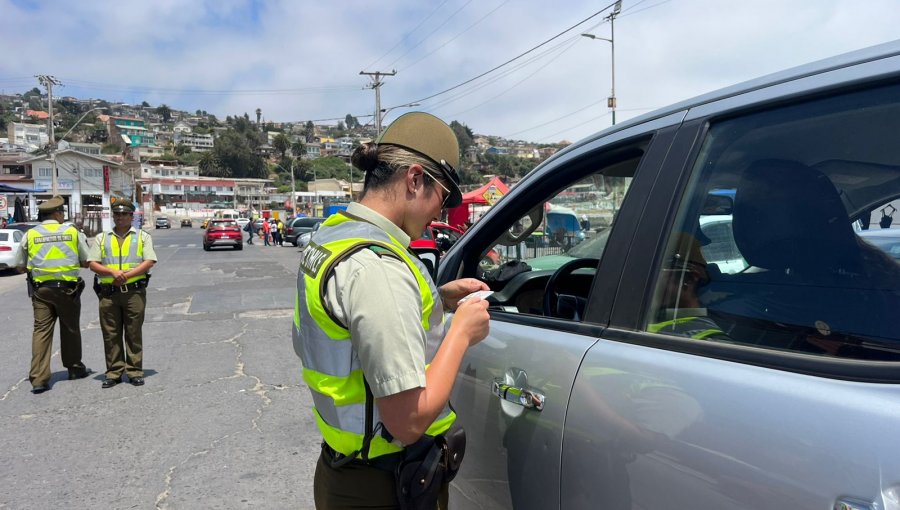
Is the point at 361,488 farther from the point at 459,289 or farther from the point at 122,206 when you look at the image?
the point at 122,206

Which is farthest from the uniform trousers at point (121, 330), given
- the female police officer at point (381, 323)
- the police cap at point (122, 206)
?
the female police officer at point (381, 323)

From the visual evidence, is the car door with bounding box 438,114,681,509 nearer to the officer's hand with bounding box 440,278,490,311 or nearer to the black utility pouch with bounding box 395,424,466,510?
the officer's hand with bounding box 440,278,490,311

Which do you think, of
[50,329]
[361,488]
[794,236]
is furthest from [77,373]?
[794,236]

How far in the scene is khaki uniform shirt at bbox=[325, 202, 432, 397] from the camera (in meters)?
1.33

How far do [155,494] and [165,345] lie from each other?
4.45m

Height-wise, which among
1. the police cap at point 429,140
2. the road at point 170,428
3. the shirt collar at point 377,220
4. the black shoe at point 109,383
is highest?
the police cap at point 429,140

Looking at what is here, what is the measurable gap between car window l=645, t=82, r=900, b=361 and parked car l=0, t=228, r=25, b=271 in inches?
773

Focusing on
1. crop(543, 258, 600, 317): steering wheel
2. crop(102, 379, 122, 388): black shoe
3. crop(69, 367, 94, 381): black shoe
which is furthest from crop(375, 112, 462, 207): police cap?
crop(69, 367, 94, 381): black shoe

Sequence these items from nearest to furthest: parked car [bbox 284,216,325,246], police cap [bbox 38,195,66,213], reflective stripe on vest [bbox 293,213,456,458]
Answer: reflective stripe on vest [bbox 293,213,456,458] < police cap [bbox 38,195,66,213] < parked car [bbox 284,216,325,246]

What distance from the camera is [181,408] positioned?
202 inches

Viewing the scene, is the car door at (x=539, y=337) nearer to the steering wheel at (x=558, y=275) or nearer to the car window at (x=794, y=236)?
the steering wheel at (x=558, y=275)

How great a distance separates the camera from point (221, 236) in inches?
1071

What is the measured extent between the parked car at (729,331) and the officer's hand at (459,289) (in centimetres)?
25

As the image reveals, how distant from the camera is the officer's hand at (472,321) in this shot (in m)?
1.51
